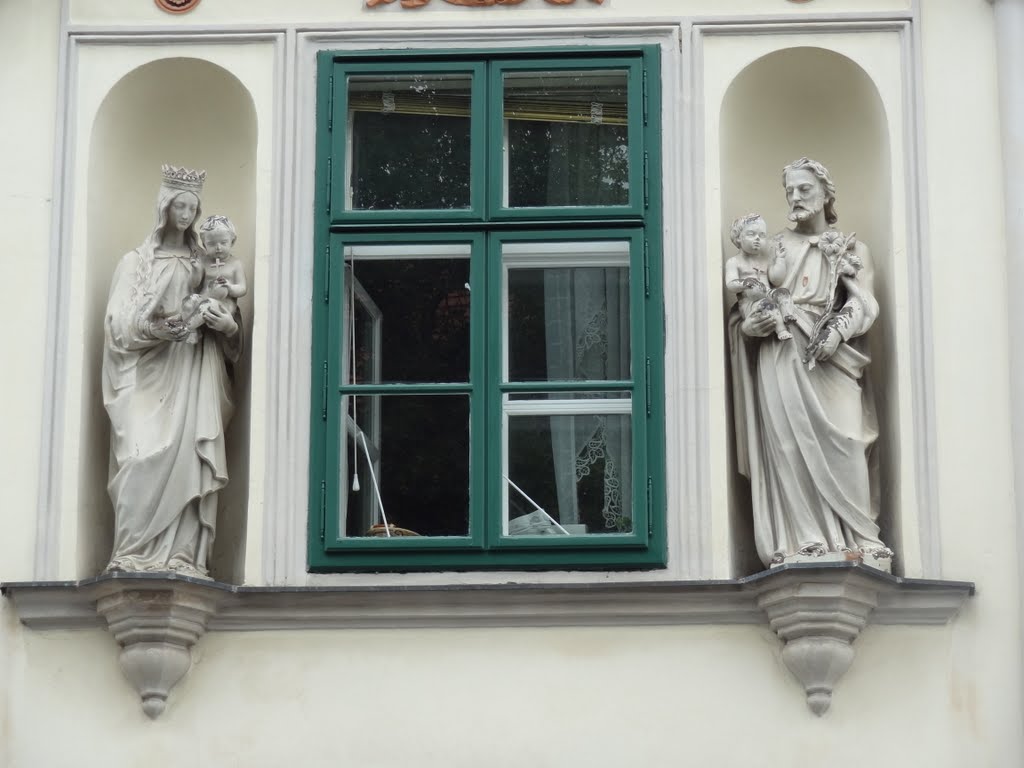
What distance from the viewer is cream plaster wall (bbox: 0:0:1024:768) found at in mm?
12719

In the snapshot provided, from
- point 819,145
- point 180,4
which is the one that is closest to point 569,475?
point 819,145

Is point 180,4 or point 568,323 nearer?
point 568,323

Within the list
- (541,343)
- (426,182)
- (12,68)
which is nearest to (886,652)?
(541,343)

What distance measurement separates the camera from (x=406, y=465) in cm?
1335

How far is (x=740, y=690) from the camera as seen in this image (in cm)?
1279

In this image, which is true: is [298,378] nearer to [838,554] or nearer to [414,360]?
[414,360]

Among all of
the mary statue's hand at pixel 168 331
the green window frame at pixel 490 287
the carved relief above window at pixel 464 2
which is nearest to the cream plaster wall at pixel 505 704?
the green window frame at pixel 490 287

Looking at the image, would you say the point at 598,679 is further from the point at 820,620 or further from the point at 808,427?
the point at 808,427

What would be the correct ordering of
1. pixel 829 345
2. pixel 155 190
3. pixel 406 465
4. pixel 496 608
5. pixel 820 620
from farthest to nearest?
pixel 155 190 → pixel 406 465 → pixel 829 345 → pixel 496 608 → pixel 820 620

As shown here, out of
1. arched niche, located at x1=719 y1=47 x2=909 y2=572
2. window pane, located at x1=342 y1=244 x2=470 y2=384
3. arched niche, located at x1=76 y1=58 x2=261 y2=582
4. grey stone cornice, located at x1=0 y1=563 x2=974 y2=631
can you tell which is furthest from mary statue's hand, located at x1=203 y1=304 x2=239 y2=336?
arched niche, located at x1=719 y1=47 x2=909 y2=572

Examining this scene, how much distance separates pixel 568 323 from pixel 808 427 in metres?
1.16

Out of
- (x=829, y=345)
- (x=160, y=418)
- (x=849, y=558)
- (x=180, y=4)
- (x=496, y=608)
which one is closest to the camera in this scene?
(x=849, y=558)

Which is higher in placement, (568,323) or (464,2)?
(464,2)

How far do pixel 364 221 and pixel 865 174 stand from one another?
6.86ft
